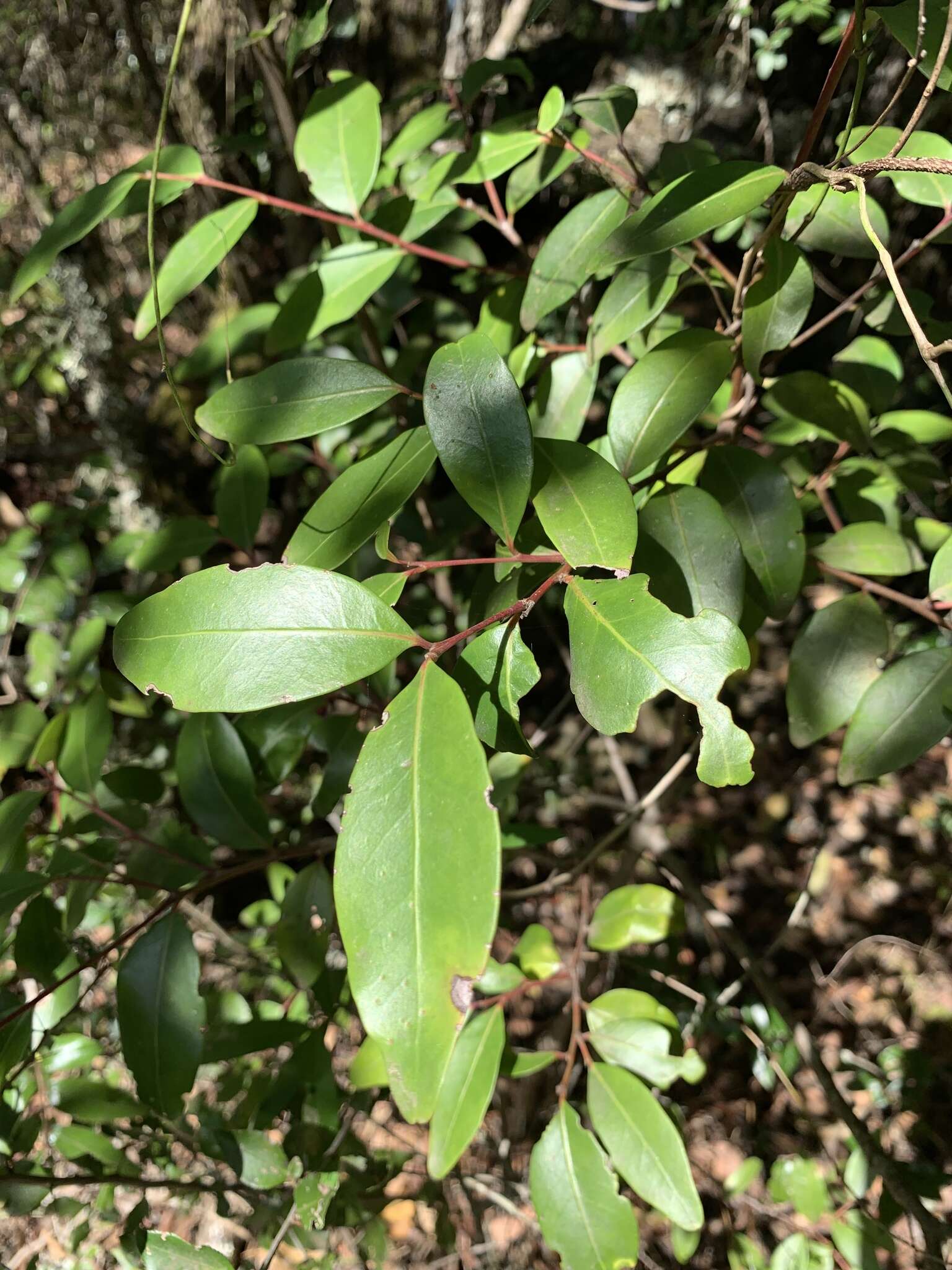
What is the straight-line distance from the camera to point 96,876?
94 cm

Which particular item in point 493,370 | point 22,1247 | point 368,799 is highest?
point 493,370

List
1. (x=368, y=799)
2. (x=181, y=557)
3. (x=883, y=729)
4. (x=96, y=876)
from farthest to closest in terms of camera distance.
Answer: (x=181, y=557), (x=96, y=876), (x=883, y=729), (x=368, y=799)

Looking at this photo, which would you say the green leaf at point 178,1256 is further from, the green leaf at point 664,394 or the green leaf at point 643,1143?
the green leaf at point 664,394

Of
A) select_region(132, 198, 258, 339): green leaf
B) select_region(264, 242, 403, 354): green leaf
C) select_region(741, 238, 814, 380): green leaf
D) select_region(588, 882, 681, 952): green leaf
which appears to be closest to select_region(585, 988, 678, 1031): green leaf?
select_region(588, 882, 681, 952): green leaf

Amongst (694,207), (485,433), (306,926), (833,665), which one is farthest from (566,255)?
(306,926)

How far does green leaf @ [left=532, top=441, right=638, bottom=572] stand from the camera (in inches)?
24.5

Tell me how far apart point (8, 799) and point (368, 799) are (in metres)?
0.58

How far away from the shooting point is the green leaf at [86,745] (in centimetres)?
101

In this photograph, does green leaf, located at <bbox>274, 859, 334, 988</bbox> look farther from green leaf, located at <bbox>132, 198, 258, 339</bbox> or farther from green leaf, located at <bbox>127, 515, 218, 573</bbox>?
green leaf, located at <bbox>132, 198, 258, 339</bbox>

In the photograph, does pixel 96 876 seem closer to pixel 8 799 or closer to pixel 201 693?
pixel 8 799

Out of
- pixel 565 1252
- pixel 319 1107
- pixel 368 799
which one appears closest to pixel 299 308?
pixel 368 799

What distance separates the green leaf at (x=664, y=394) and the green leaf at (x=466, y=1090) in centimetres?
61

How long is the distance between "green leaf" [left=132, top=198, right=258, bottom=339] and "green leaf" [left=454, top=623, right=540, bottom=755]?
588mm

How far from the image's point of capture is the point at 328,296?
959 millimetres
